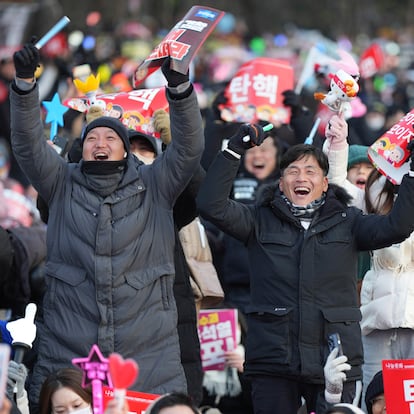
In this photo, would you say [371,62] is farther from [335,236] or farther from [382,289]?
[335,236]

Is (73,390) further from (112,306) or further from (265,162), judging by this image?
(265,162)

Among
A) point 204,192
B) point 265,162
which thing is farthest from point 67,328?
point 265,162

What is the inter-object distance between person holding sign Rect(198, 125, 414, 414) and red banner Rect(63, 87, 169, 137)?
1214 millimetres

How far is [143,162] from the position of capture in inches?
330

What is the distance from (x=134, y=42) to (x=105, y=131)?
18.2 m

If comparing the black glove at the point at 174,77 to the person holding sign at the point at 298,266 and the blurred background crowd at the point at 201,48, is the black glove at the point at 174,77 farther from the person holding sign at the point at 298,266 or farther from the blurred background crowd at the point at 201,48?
the blurred background crowd at the point at 201,48

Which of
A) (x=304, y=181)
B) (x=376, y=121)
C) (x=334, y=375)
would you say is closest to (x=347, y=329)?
(x=334, y=375)

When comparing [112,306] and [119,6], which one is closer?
[112,306]

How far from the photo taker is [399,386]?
24.2 ft

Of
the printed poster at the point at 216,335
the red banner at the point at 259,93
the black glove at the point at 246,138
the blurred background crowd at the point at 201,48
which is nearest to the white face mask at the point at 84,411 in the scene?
the black glove at the point at 246,138

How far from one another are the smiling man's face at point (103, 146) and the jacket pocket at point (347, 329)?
1402 millimetres

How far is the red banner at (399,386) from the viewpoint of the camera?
7336 millimetres

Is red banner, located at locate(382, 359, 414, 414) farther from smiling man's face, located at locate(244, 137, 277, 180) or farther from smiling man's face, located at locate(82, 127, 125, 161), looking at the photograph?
smiling man's face, located at locate(244, 137, 277, 180)

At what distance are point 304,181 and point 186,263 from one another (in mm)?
881
